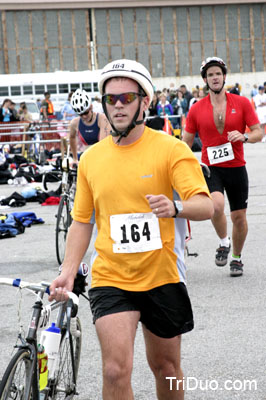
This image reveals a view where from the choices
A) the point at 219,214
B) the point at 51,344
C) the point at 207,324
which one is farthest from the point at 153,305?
the point at 219,214

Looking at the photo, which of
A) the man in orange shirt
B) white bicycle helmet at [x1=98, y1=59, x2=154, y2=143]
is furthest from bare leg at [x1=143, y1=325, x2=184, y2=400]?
white bicycle helmet at [x1=98, y1=59, x2=154, y2=143]

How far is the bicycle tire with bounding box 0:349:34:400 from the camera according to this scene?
10.6 ft

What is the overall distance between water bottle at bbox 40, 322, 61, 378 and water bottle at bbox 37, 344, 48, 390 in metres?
0.04

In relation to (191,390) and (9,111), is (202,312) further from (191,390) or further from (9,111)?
(9,111)

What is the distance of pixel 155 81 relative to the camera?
203 ft

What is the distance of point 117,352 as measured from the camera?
132 inches

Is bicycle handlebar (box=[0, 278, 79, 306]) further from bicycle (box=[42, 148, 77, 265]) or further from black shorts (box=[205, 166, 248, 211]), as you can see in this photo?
bicycle (box=[42, 148, 77, 265])

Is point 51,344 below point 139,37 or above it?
below

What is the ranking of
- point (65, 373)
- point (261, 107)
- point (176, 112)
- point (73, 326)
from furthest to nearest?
1. point (261, 107)
2. point (176, 112)
3. point (73, 326)
4. point (65, 373)

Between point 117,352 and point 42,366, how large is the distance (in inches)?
18.8

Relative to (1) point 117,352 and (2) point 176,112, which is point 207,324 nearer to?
(1) point 117,352

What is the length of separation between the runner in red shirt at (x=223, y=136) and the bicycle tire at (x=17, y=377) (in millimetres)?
4321

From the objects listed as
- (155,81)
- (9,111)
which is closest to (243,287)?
(9,111)

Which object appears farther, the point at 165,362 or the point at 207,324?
the point at 207,324
